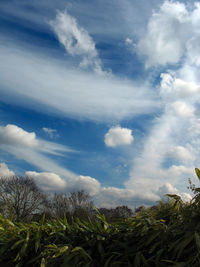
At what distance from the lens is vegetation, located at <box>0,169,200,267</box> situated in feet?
5.39

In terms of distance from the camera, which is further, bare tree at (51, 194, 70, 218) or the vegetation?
bare tree at (51, 194, 70, 218)

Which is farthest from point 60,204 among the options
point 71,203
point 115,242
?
point 115,242

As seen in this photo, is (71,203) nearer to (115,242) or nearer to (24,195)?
(24,195)

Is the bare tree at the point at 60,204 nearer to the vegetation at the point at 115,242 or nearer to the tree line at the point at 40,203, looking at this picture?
the tree line at the point at 40,203

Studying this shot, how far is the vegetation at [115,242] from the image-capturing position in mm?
1644

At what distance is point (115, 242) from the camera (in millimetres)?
1951

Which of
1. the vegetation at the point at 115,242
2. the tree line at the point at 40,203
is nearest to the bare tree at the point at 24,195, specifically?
the tree line at the point at 40,203

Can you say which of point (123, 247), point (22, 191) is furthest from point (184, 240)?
point (22, 191)

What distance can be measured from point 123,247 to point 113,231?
24 centimetres

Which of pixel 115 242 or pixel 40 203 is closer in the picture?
pixel 115 242

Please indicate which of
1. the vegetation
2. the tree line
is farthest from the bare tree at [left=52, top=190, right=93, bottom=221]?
the vegetation

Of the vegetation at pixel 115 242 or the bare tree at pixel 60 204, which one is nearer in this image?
the vegetation at pixel 115 242

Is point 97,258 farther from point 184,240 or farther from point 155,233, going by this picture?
point 184,240

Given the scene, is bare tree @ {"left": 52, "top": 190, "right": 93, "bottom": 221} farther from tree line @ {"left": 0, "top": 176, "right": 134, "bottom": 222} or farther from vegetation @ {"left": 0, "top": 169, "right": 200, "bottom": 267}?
vegetation @ {"left": 0, "top": 169, "right": 200, "bottom": 267}
